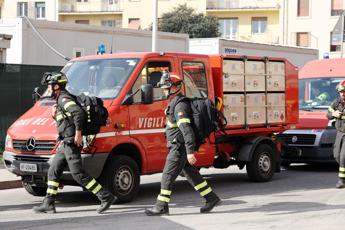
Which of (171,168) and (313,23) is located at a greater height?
(313,23)

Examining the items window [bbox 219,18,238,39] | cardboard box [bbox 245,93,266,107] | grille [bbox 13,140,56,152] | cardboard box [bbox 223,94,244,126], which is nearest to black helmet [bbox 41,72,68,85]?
grille [bbox 13,140,56,152]

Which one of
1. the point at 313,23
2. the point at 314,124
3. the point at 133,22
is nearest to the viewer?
the point at 314,124

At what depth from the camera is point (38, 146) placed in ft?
30.3

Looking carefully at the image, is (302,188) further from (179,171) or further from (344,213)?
(179,171)

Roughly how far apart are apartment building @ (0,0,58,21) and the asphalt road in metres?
52.5

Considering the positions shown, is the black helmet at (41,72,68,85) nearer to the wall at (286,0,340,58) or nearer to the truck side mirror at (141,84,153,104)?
the truck side mirror at (141,84,153,104)

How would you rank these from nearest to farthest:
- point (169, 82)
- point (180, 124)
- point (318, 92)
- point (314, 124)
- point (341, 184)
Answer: point (180, 124), point (169, 82), point (341, 184), point (314, 124), point (318, 92)

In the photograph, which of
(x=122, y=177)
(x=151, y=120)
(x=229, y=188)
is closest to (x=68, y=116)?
(x=122, y=177)

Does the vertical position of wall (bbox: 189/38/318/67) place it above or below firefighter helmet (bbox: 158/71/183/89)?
above

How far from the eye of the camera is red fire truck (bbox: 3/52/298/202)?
928 centimetres

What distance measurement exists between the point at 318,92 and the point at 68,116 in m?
7.67

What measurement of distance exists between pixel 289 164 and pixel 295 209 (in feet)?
18.9

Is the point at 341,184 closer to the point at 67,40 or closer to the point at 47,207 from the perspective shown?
the point at 47,207

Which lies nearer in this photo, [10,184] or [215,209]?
[215,209]
